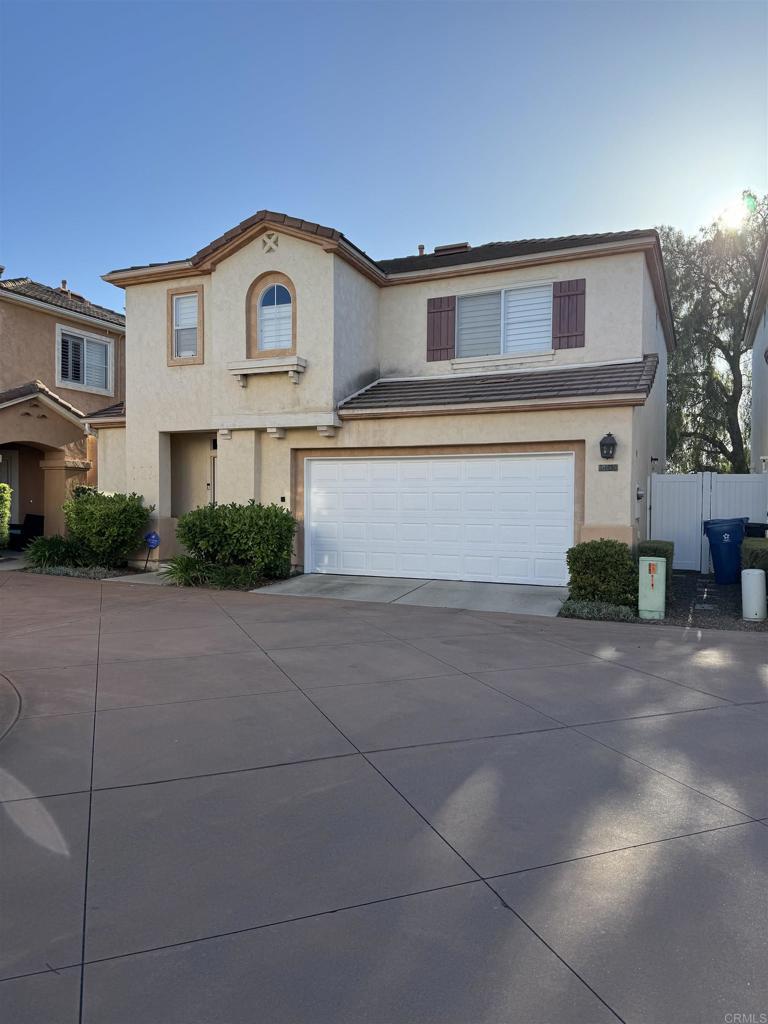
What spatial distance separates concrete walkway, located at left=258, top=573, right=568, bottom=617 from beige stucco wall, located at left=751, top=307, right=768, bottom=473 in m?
8.90

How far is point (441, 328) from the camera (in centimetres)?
1443

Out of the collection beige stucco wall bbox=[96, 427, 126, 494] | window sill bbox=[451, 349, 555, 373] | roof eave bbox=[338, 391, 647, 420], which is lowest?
beige stucco wall bbox=[96, 427, 126, 494]

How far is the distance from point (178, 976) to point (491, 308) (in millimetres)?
13168

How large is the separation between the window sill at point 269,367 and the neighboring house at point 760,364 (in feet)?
32.4

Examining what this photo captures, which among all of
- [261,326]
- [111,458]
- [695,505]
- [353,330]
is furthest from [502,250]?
[111,458]

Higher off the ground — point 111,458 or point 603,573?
point 111,458

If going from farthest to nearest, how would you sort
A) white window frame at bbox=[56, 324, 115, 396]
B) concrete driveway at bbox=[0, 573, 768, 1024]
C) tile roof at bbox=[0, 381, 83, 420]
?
1. white window frame at bbox=[56, 324, 115, 396]
2. tile roof at bbox=[0, 381, 83, 420]
3. concrete driveway at bbox=[0, 573, 768, 1024]

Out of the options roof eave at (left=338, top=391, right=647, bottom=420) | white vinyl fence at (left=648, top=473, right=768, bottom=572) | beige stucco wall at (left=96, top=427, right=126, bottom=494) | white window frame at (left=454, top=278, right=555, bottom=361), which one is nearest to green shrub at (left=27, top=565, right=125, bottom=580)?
beige stucco wall at (left=96, top=427, right=126, bottom=494)

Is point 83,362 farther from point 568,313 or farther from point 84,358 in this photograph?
point 568,313

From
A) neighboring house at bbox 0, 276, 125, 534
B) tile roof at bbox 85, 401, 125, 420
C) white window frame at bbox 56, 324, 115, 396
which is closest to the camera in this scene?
tile roof at bbox 85, 401, 125, 420

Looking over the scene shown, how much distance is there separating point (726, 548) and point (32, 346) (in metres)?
17.5

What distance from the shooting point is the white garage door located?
40.4 ft

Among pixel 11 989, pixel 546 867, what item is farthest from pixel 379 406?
pixel 11 989

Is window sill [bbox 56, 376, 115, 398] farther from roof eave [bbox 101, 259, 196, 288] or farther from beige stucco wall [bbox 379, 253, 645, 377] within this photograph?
beige stucco wall [bbox 379, 253, 645, 377]
